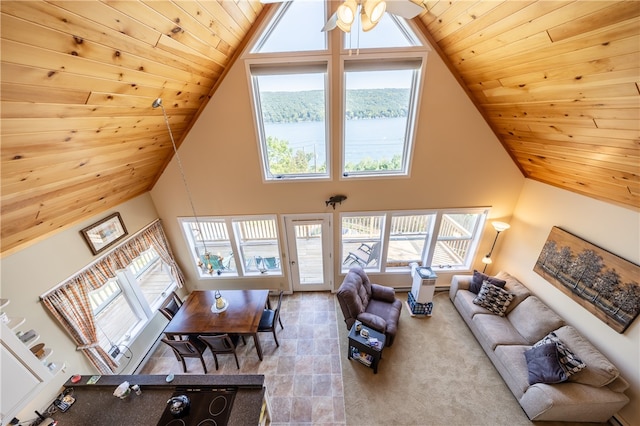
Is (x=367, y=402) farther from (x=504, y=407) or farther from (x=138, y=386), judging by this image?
(x=138, y=386)

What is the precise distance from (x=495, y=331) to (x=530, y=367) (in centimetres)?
61

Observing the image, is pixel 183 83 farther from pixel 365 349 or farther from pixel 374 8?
pixel 365 349

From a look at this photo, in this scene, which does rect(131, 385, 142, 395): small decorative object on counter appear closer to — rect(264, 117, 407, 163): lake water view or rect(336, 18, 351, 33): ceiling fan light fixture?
rect(264, 117, 407, 163): lake water view

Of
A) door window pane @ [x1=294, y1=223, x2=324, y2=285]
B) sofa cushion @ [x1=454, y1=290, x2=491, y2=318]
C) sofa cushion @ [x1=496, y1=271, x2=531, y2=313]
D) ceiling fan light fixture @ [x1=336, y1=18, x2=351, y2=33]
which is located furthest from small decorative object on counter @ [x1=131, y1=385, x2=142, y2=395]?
sofa cushion @ [x1=496, y1=271, x2=531, y2=313]

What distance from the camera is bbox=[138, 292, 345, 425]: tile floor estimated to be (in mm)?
3045

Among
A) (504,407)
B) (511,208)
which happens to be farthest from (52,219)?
(511,208)

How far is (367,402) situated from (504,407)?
180 cm

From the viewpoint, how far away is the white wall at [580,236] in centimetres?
270

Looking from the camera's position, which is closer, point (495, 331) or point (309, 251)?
point (495, 331)

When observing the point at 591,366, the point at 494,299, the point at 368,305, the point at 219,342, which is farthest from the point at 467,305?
the point at 219,342

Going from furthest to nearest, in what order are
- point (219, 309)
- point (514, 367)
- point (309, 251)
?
point (309, 251) → point (219, 309) → point (514, 367)

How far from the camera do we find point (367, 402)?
10.2 ft

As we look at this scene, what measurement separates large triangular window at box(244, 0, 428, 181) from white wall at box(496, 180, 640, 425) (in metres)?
2.32

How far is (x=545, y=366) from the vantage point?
9.41ft
